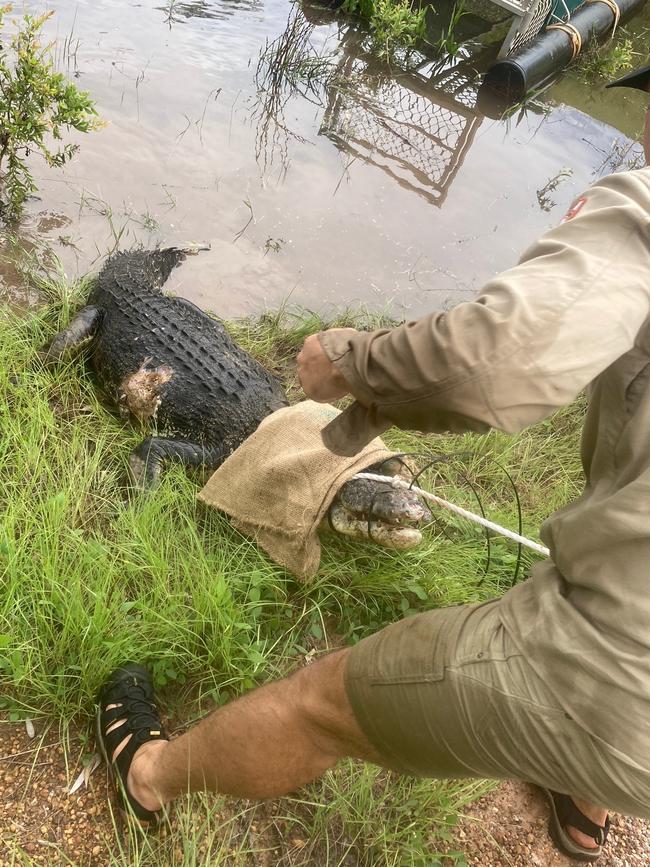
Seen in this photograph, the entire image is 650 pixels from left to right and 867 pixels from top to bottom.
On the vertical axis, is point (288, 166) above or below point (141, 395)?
above

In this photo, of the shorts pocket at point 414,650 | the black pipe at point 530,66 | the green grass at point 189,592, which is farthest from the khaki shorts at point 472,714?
the black pipe at point 530,66

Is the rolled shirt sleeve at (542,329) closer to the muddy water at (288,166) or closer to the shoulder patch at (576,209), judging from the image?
the shoulder patch at (576,209)

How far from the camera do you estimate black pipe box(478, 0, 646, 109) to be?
6965 mm

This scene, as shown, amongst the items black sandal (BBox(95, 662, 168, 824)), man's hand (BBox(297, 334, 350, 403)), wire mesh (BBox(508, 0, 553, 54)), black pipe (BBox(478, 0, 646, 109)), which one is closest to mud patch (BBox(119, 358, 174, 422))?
black sandal (BBox(95, 662, 168, 824))

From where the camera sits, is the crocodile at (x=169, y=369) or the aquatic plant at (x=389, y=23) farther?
the aquatic plant at (x=389, y=23)

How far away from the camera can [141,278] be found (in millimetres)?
3809

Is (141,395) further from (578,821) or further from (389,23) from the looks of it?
(389,23)

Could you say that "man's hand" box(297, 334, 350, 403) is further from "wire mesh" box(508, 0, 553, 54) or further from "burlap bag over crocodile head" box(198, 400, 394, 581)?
"wire mesh" box(508, 0, 553, 54)

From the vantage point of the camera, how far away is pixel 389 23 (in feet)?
23.0

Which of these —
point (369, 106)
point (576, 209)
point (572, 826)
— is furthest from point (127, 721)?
point (369, 106)

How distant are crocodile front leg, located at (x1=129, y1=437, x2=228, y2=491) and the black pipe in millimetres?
5532

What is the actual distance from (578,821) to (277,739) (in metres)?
1.21

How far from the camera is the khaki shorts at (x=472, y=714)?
4.45 ft

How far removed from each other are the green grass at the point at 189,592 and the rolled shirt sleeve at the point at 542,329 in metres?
1.37
